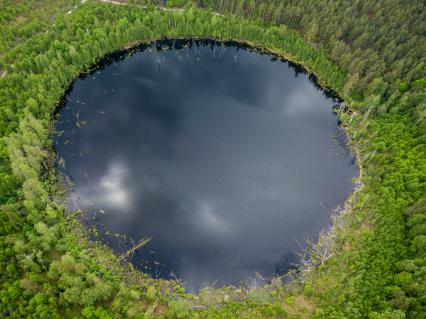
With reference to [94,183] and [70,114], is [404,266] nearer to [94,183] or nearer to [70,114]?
[94,183]

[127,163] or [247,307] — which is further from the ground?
[127,163]

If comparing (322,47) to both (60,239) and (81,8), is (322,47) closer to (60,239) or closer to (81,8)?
(81,8)

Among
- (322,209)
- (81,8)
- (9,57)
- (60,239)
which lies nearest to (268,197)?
(322,209)

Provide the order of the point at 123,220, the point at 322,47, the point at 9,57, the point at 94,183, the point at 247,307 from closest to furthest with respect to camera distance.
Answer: the point at 247,307
the point at 123,220
the point at 94,183
the point at 9,57
the point at 322,47

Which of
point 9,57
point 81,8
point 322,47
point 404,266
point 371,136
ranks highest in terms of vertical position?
point 81,8

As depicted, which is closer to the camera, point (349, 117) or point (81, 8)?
point (349, 117)

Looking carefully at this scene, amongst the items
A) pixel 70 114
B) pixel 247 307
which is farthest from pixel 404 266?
pixel 70 114

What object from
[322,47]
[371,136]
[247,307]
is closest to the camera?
[247,307]
